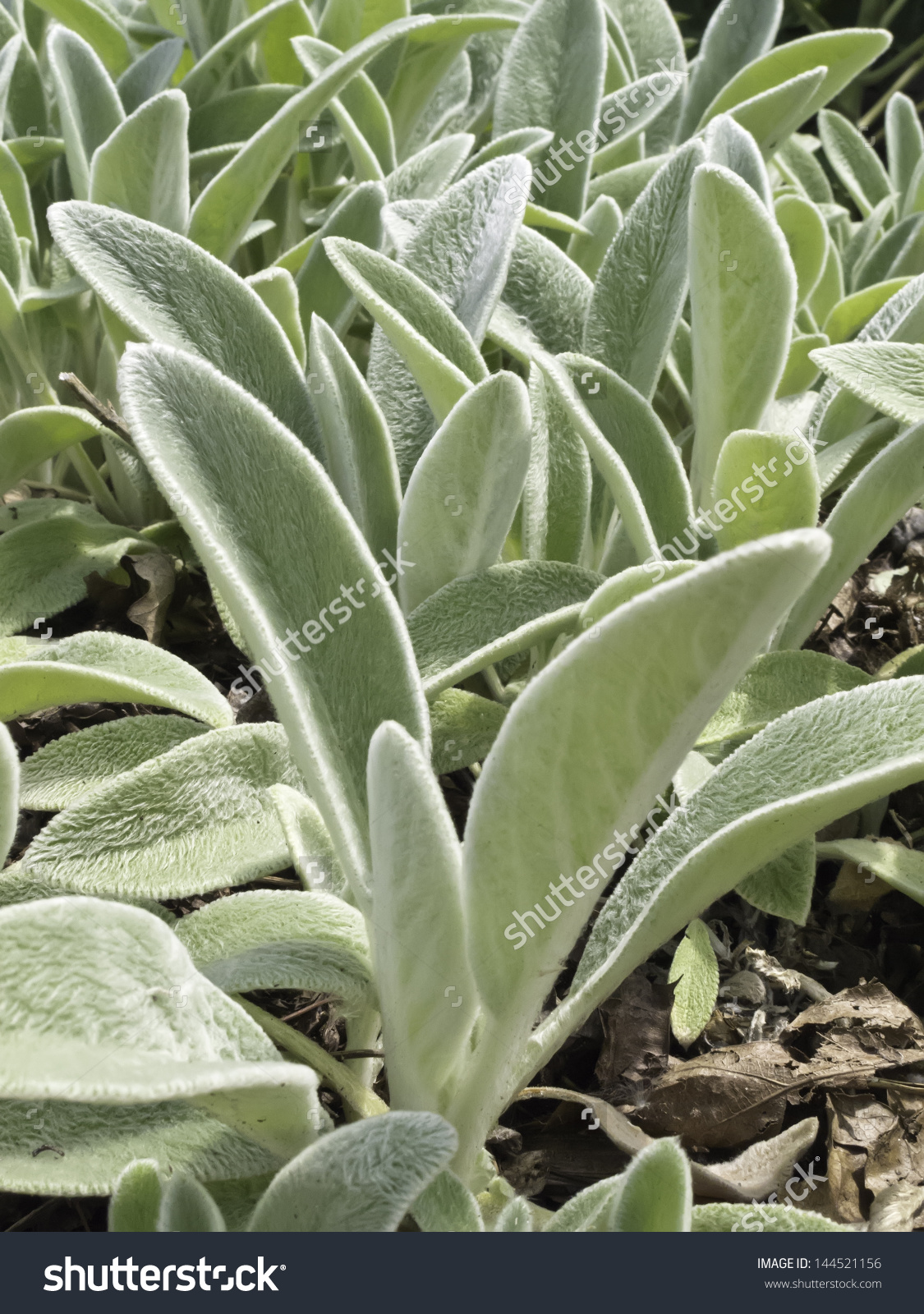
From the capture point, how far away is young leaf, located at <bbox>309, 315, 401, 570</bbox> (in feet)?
3.13

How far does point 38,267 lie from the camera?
145cm

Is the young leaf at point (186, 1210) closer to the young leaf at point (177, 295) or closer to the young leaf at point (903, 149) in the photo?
the young leaf at point (177, 295)

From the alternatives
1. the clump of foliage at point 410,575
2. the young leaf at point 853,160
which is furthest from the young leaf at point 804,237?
the young leaf at point 853,160

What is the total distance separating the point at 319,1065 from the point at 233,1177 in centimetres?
10

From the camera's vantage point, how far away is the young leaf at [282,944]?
65cm

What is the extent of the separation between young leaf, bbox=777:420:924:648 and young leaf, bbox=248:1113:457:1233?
574 millimetres

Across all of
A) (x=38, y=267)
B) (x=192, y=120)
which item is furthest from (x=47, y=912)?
(x=192, y=120)

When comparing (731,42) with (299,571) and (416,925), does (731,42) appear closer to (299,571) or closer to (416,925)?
(299,571)

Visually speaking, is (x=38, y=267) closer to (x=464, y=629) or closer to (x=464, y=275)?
(x=464, y=275)

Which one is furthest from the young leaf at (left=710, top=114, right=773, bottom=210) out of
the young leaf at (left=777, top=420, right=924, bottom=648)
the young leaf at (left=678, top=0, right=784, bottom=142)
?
the young leaf at (left=678, top=0, right=784, bottom=142)

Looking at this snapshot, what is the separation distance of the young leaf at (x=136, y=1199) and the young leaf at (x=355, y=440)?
1.83 feet

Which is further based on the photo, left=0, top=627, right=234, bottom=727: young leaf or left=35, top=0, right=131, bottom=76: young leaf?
left=35, top=0, right=131, bottom=76: young leaf

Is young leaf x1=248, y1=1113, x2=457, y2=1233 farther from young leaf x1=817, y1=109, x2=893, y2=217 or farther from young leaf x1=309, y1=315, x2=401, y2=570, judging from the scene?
young leaf x1=817, y1=109, x2=893, y2=217

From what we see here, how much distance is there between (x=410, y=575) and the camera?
0.98 meters
